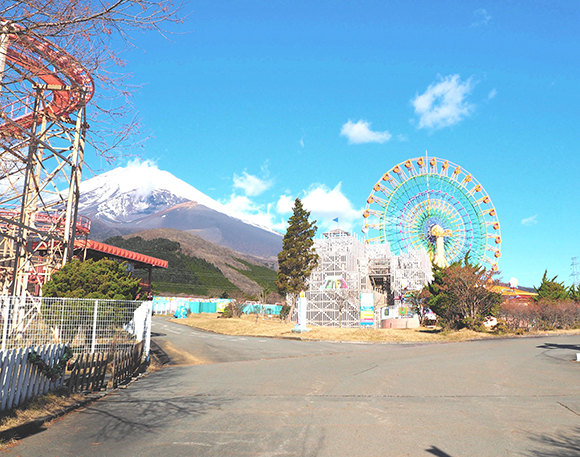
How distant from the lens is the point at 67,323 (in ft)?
35.5

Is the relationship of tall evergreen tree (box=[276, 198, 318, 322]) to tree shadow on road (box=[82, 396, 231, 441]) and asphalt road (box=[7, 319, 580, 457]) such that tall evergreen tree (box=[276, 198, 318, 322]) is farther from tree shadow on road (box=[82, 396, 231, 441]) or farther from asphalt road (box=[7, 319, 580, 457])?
tree shadow on road (box=[82, 396, 231, 441])

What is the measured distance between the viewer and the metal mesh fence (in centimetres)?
Answer: 931

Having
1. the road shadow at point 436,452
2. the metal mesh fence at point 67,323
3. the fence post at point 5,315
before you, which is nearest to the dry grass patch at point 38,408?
the fence post at point 5,315

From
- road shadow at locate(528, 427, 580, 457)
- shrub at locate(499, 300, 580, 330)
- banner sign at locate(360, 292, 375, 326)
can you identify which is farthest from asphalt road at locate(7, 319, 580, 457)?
banner sign at locate(360, 292, 375, 326)

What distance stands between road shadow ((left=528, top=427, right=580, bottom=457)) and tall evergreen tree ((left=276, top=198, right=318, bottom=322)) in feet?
110

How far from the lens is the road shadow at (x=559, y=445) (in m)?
5.05

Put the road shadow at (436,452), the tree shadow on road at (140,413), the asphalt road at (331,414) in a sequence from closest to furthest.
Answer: the road shadow at (436,452)
the asphalt road at (331,414)
the tree shadow on road at (140,413)

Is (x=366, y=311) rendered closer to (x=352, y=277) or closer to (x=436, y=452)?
(x=352, y=277)

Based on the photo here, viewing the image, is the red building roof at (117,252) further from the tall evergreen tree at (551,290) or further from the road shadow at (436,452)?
the tall evergreen tree at (551,290)

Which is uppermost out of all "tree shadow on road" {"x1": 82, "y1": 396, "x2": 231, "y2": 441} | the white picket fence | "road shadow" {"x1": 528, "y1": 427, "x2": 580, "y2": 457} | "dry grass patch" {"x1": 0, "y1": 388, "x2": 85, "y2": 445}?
the white picket fence

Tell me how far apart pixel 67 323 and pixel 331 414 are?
7.27m

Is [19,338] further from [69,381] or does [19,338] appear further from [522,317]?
[522,317]

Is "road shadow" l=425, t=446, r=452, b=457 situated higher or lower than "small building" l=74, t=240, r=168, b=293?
lower

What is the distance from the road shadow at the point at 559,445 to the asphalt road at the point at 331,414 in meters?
0.01
